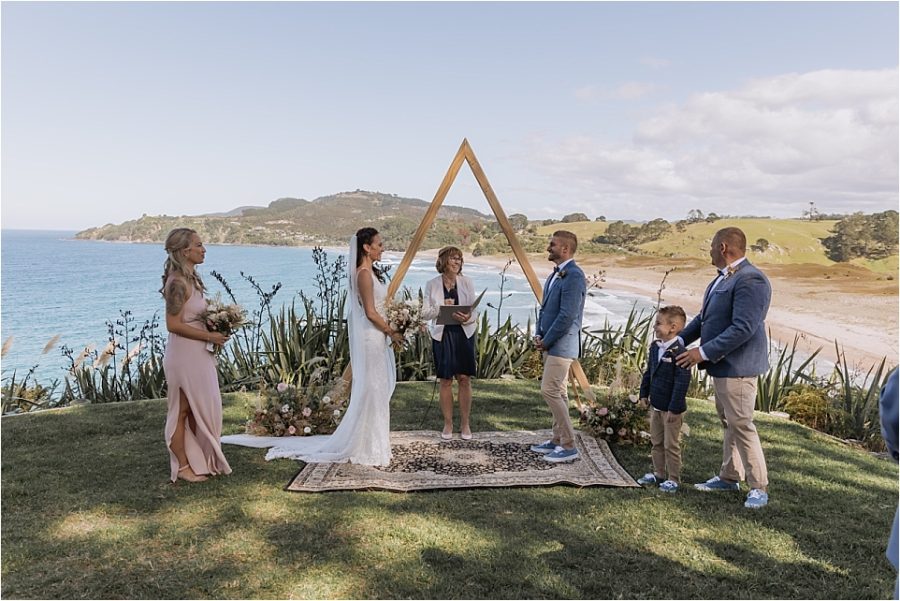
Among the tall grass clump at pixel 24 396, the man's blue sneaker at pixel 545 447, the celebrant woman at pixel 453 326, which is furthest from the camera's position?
the tall grass clump at pixel 24 396

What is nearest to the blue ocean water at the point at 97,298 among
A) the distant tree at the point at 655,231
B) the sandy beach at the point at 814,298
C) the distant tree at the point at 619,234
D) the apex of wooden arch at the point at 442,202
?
the apex of wooden arch at the point at 442,202

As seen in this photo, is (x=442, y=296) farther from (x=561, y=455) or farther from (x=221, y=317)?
(x=221, y=317)

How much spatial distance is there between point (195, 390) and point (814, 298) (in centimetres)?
2628

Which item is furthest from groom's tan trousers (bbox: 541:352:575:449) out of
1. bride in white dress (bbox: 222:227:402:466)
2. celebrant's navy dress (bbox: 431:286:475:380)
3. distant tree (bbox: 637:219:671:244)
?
distant tree (bbox: 637:219:671:244)

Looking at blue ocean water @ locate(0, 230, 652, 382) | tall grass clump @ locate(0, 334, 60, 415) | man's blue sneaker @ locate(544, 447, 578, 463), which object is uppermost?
man's blue sneaker @ locate(544, 447, 578, 463)

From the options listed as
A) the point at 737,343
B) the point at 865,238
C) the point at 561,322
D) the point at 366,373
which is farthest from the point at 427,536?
the point at 865,238

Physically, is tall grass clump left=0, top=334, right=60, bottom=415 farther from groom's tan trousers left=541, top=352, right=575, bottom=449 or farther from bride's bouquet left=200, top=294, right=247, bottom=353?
groom's tan trousers left=541, top=352, right=575, bottom=449

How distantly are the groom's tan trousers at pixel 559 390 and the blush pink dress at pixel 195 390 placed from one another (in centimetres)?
267

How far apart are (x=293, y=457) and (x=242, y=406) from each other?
2.17 m

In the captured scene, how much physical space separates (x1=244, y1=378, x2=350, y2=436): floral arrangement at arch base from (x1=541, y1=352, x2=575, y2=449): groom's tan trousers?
90.1 inches

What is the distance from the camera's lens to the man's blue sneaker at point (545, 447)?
19.3 feet

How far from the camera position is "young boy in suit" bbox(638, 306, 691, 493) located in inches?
184

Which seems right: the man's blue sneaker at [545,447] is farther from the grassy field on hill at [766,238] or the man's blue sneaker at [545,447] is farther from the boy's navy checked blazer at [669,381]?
the grassy field on hill at [766,238]

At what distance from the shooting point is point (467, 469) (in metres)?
5.43
